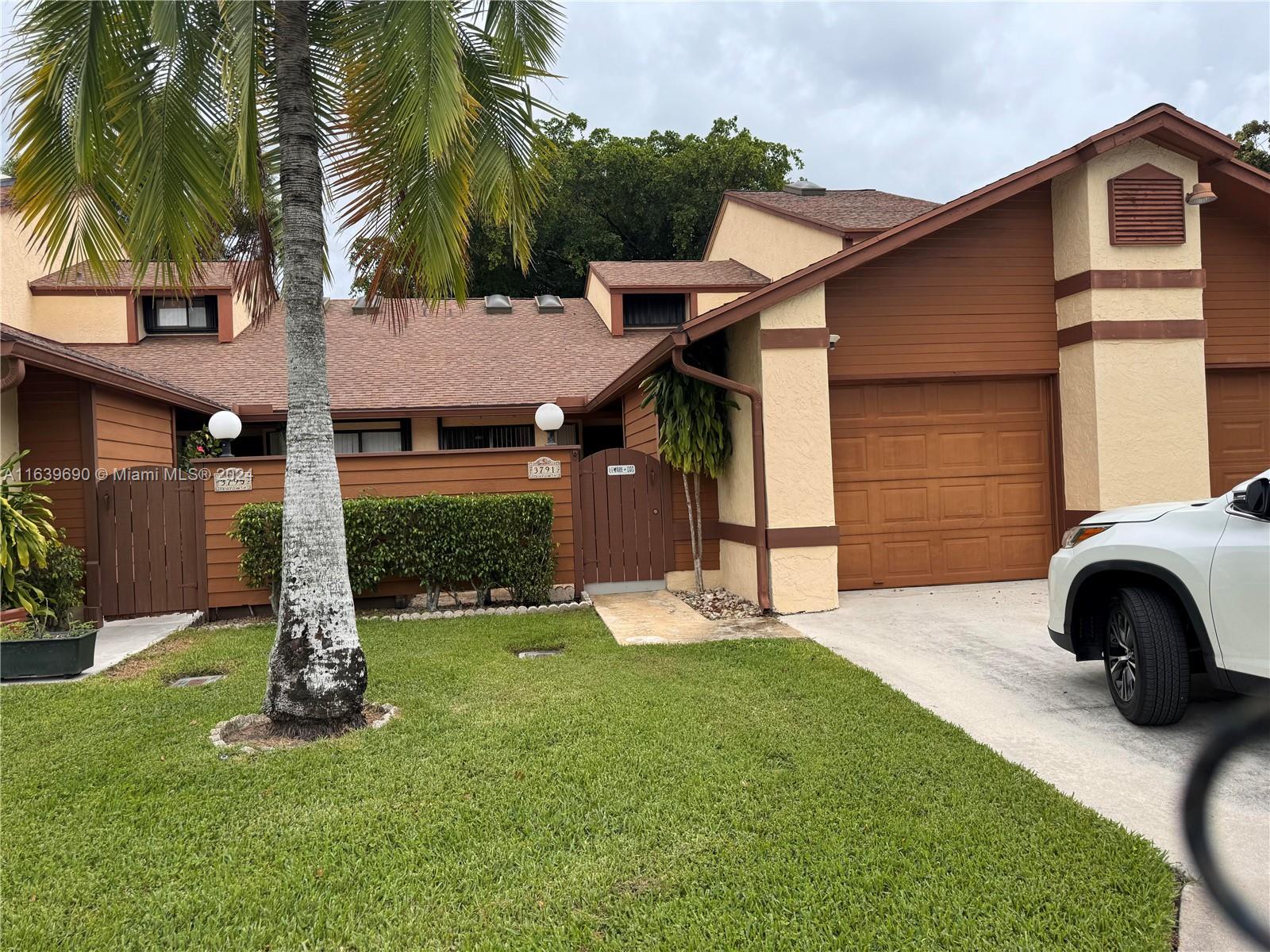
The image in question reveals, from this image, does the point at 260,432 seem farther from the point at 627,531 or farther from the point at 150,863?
the point at 150,863

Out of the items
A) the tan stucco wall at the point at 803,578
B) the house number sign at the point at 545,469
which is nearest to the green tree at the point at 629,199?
the house number sign at the point at 545,469

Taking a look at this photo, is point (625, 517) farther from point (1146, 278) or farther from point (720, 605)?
point (1146, 278)

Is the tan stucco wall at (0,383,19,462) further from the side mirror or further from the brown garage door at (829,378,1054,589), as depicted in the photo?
the side mirror

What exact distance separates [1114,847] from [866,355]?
6521 millimetres

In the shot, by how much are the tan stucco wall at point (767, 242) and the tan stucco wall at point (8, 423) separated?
11.1 m

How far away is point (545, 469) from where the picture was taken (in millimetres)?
9961

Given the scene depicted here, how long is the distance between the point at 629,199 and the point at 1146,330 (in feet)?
80.2

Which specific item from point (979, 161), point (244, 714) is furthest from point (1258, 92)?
point (244, 714)

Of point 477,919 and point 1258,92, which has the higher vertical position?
point 1258,92

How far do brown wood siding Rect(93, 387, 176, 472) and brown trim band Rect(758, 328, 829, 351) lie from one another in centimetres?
767

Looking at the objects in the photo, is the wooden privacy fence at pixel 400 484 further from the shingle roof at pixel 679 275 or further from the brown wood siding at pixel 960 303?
the shingle roof at pixel 679 275

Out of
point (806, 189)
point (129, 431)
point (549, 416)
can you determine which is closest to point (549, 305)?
point (806, 189)

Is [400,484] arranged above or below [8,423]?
below

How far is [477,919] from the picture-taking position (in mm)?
2777
